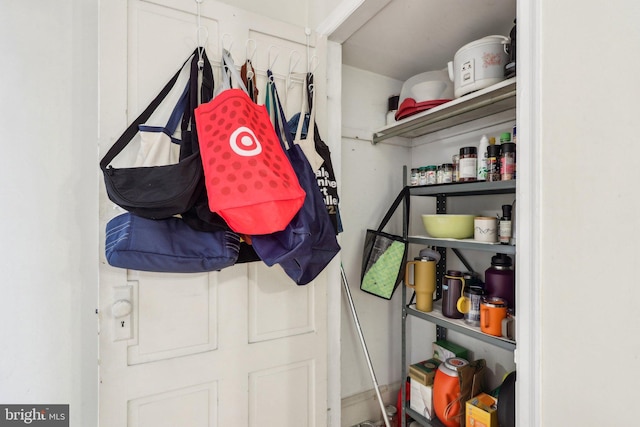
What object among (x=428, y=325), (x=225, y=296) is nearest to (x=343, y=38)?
(x=225, y=296)

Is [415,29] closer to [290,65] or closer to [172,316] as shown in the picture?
[290,65]

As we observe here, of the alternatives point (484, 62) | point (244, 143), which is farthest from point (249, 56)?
point (484, 62)

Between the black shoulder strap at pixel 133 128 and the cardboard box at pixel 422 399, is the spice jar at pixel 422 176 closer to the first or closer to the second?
the cardboard box at pixel 422 399

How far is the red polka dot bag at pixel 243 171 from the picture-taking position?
30.3 inches

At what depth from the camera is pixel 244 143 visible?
2.67ft

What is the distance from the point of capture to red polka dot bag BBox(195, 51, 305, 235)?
30.3 inches

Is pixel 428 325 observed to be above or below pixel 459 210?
below

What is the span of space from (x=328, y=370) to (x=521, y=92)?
121cm

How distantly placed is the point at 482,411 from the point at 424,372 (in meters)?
0.30

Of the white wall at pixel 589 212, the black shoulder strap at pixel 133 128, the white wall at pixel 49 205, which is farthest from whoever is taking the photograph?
the white wall at pixel 49 205

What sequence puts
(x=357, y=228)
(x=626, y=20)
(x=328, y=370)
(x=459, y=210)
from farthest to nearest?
(x=357, y=228) < (x=459, y=210) < (x=328, y=370) < (x=626, y=20)

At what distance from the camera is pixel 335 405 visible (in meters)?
1.33

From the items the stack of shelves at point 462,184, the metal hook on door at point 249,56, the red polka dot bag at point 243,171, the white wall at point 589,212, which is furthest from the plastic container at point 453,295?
the metal hook on door at point 249,56

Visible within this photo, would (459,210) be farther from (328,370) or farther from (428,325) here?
(328,370)
